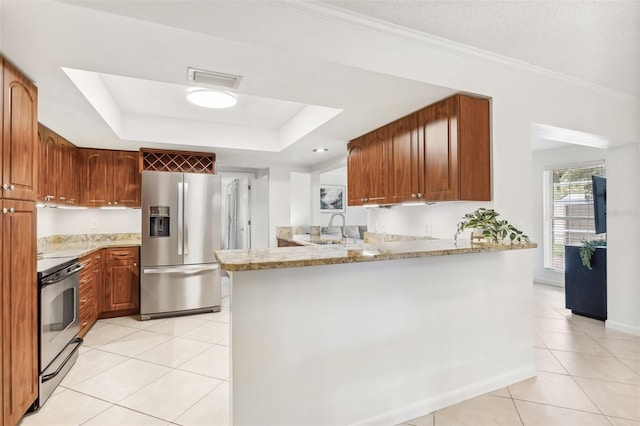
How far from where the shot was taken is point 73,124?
311cm

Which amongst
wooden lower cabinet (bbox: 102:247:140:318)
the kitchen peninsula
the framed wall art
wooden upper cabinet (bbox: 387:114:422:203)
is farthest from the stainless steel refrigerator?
the framed wall art

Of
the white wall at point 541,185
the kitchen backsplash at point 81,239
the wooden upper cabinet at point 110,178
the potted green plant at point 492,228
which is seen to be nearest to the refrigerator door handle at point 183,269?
the kitchen backsplash at point 81,239

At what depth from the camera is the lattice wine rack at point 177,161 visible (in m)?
4.36

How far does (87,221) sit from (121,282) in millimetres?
1107

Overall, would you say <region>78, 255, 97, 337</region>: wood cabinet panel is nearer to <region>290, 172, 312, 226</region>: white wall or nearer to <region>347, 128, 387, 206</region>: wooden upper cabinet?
<region>347, 128, 387, 206</region>: wooden upper cabinet

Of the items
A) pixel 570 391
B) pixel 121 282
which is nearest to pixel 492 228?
pixel 570 391

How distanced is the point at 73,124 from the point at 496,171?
383 cm

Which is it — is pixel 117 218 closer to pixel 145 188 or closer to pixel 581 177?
pixel 145 188

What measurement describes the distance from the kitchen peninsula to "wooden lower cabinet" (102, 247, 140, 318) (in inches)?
118

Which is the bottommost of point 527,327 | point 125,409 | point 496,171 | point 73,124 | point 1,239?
point 125,409

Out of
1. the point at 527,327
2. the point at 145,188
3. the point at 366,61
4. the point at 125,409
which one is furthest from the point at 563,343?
the point at 145,188

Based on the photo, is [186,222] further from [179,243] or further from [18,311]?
[18,311]

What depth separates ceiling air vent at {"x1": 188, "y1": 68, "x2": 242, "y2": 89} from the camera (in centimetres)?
203

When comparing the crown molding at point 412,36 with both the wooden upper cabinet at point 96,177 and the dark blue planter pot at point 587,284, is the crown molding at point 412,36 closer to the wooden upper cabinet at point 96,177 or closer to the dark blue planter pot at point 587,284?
the dark blue planter pot at point 587,284
